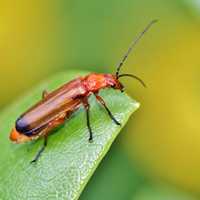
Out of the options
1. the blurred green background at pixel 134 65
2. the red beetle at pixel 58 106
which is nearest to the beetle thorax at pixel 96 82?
the red beetle at pixel 58 106

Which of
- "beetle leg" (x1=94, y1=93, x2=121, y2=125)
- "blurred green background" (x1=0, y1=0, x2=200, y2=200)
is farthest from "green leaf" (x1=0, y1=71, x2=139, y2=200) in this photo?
"blurred green background" (x1=0, y1=0, x2=200, y2=200)

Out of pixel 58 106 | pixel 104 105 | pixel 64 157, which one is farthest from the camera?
pixel 58 106

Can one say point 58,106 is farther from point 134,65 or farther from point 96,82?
point 134,65

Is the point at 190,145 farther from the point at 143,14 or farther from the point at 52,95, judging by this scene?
the point at 143,14

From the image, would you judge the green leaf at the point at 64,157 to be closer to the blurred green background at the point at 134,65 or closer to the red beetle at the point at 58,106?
the red beetle at the point at 58,106

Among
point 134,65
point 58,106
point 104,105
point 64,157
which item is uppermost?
point 134,65

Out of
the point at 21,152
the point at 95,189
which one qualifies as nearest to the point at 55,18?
the point at 95,189

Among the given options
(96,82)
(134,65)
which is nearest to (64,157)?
(96,82)
